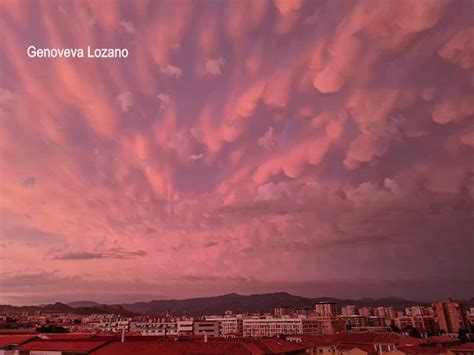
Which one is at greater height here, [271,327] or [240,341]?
[240,341]

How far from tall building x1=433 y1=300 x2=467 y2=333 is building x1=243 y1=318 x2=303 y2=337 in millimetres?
35842

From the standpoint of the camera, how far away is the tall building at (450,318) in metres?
93.6

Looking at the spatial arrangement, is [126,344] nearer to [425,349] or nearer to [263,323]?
[425,349]

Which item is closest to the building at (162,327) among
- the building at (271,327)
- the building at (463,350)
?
the building at (271,327)

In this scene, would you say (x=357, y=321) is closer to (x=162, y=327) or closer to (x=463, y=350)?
(x=162, y=327)

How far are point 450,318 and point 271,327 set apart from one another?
4602 centimetres

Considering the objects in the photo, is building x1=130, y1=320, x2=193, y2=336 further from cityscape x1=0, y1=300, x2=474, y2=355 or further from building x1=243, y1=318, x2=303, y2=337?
building x1=243, y1=318, x2=303, y2=337

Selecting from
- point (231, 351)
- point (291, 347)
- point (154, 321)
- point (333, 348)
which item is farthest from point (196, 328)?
point (231, 351)

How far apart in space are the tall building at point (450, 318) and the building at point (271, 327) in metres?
35.8

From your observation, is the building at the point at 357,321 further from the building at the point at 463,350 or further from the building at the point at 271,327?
the building at the point at 463,350

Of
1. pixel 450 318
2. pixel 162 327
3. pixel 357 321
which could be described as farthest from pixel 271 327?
pixel 450 318

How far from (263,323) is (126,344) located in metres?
81.7

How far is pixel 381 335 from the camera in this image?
45094 millimetres

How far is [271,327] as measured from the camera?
4050 inches
